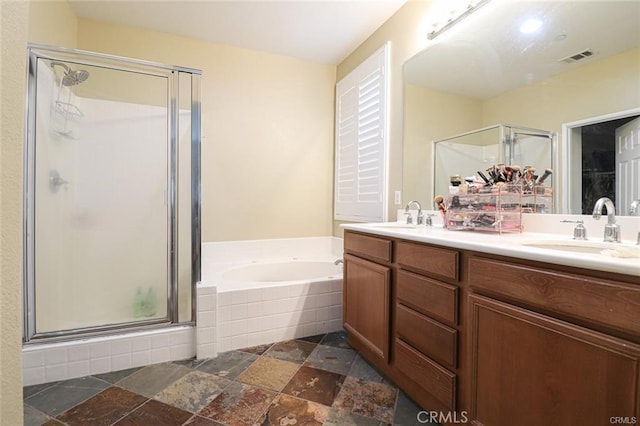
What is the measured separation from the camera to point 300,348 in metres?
2.00

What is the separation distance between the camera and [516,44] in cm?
153

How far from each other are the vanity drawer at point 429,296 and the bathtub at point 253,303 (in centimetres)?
89

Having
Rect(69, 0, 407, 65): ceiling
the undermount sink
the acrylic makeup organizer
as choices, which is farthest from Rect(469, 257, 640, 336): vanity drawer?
Rect(69, 0, 407, 65): ceiling

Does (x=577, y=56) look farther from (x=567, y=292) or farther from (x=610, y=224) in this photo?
(x=567, y=292)

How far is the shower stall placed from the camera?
1771 millimetres

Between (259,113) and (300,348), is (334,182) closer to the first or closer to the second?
(259,113)

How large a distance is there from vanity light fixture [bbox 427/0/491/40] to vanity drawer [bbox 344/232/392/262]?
57.1 inches

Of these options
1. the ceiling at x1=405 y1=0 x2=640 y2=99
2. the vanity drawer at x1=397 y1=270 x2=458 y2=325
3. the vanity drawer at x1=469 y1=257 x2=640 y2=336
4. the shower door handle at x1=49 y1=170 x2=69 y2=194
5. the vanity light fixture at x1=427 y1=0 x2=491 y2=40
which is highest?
the vanity light fixture at x1=427 y1=0 x2=491 y2=40

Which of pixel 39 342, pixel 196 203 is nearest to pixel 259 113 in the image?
pixel 196 203

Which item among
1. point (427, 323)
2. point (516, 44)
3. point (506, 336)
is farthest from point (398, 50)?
point (506, 336)

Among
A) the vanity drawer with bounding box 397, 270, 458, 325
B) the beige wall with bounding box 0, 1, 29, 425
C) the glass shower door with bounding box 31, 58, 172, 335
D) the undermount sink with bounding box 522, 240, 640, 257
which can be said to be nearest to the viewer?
the beige wall with bounding box 0, 1, 29, 425

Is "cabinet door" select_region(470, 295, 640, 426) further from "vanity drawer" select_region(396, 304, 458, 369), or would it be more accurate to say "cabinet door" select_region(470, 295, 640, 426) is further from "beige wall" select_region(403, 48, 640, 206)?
"beige wall" select_region(403, 48, 640, 206)

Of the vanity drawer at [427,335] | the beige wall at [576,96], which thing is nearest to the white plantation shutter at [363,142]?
the beige wall at [576,96]

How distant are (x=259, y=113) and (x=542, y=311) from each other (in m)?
2.73
